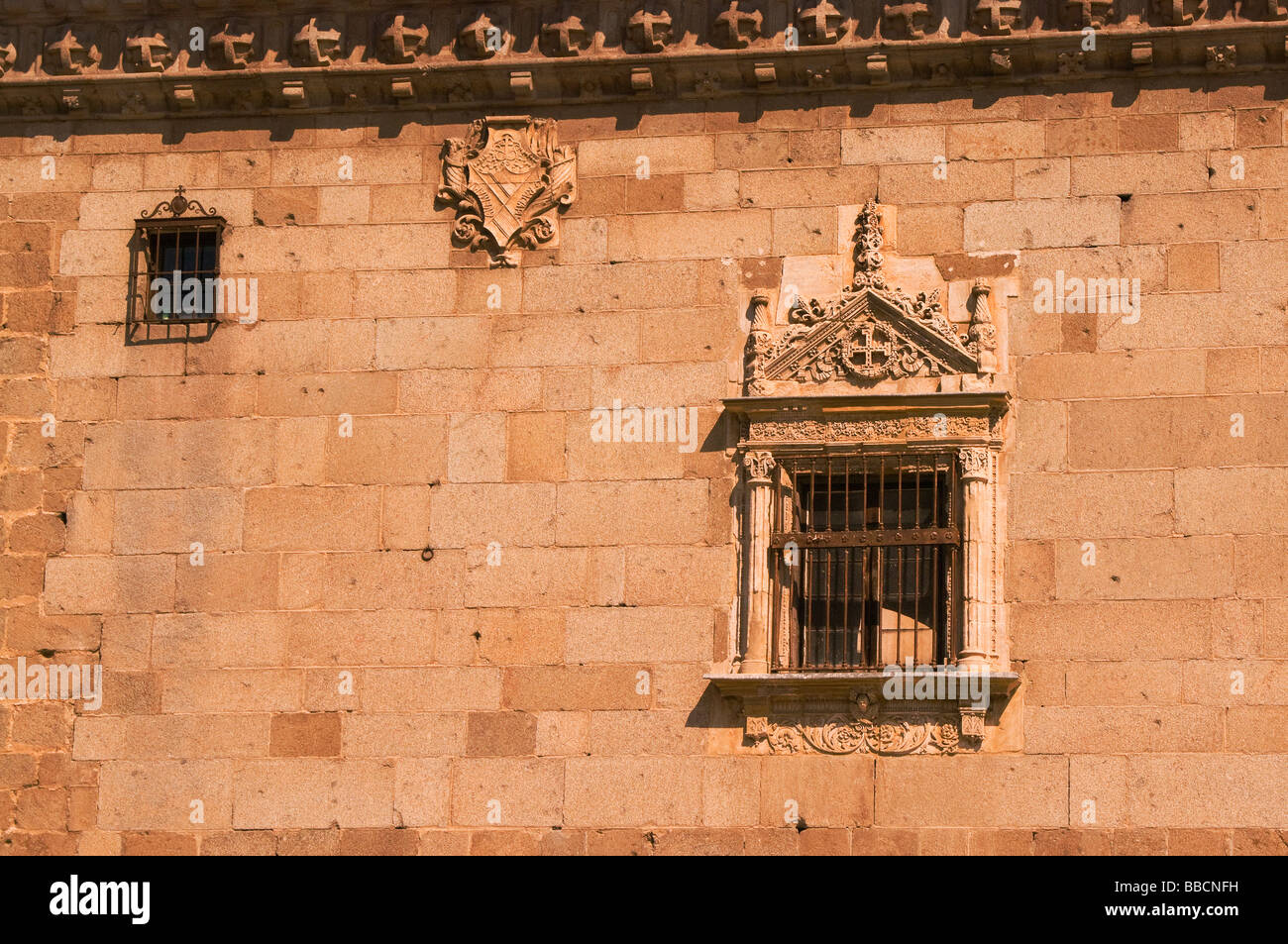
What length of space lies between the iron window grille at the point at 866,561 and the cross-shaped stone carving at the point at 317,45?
435cm

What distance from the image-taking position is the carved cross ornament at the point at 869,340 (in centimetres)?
1509

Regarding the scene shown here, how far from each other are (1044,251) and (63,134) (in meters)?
6.98

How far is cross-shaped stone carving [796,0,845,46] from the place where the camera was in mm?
15633

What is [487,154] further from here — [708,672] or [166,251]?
[708,672]

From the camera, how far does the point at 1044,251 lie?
15234mm

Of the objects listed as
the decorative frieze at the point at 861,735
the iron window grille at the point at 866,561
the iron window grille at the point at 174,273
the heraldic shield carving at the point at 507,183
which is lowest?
the decorative frieze at the point at 861,735

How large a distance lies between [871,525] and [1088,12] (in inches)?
146

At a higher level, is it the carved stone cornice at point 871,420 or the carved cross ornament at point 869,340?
the carved cross ornament at point 869,340

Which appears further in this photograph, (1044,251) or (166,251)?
→ (166,251)

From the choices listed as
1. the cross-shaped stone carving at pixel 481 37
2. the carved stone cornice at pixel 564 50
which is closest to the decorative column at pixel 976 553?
the carved stone cornice at pixel 564 50

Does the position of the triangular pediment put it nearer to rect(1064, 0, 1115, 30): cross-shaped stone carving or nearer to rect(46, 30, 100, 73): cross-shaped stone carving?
rect(1064, 0, 1115, 30): cross-shaped stone carving

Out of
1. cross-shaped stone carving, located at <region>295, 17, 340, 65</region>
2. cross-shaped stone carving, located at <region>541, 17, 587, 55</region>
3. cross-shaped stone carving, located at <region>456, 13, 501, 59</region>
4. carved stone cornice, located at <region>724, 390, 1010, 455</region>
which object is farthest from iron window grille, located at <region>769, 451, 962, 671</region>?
cross-shaped stone carving, located at <region>295, 17, 340, 65</region>

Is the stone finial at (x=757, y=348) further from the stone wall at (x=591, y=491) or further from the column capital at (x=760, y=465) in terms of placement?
the column capital at (x=760, y=465)
